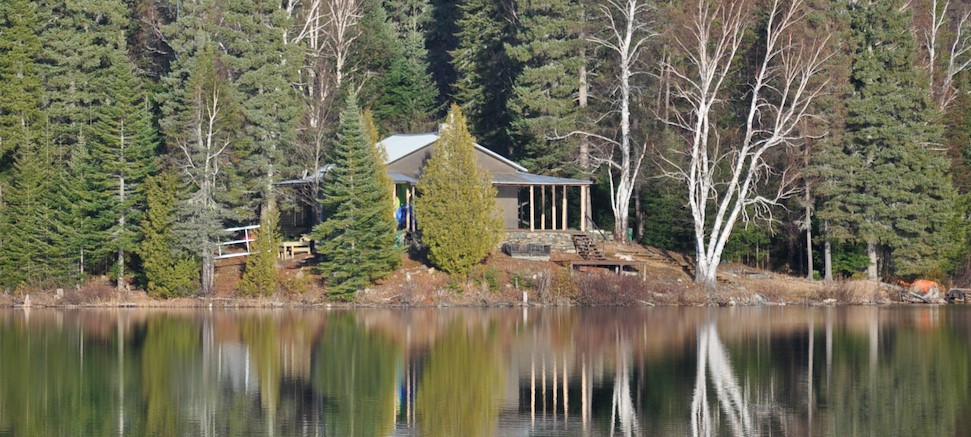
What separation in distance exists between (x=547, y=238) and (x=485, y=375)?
24.7 meters

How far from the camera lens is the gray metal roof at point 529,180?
2195 inches

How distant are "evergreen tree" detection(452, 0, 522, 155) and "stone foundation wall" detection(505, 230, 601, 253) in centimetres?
1097

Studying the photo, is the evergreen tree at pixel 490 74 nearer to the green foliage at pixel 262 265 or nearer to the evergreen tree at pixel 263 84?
the evergreen tree at pixel 263 84

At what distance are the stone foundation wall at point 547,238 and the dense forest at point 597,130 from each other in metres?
4.20

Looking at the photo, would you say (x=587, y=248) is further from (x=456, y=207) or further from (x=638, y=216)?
(x=638, y=216)

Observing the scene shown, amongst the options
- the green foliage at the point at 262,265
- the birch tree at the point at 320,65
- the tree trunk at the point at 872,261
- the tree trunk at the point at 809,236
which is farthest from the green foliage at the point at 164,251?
the tree trunk at the point at 872,261

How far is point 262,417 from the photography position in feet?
82.5

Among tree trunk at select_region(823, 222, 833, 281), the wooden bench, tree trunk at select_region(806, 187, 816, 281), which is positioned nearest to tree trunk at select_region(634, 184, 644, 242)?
tree trunk at select_region(806, 187, 816, 281)

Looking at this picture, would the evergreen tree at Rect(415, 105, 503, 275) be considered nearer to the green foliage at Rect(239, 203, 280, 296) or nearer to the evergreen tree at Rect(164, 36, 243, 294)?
the green foliage at Rect(239, 203, 280, 296)

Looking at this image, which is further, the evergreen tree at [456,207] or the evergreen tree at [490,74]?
the evergreen tree at [490,74]

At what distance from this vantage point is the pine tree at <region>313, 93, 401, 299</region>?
49750 millimetres

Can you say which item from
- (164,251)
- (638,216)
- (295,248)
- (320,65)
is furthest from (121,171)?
(638,216)

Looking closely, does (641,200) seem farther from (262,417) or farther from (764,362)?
(262,417)

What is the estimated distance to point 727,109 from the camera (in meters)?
58.7
